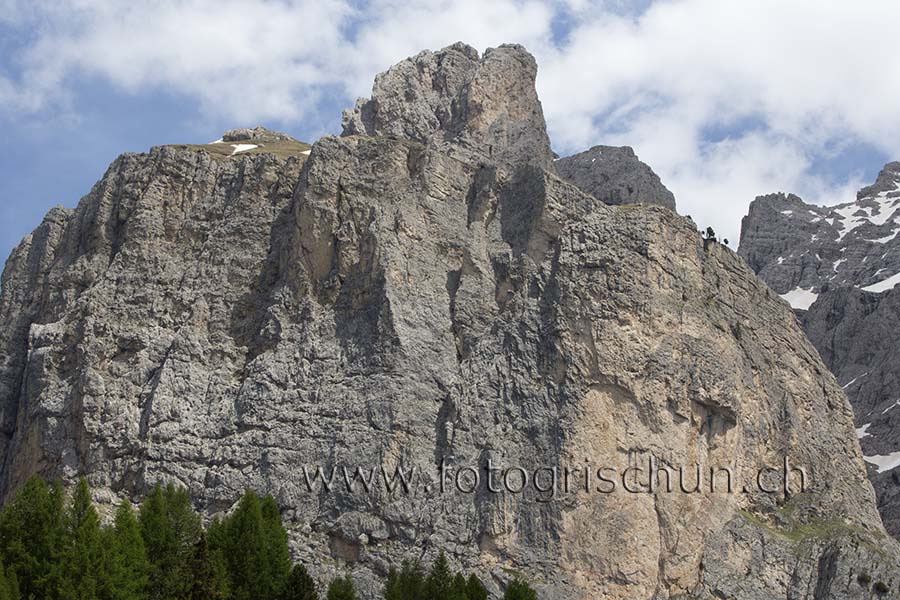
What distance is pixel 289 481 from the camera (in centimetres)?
9112

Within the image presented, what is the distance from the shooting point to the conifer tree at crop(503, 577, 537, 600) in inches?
3182

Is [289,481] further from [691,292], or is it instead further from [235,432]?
[691,292]

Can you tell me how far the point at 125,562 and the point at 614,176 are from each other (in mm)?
90067

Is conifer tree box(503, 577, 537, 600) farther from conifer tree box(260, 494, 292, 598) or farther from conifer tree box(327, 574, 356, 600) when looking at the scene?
conifer tree box(260, 494, 292, 598)

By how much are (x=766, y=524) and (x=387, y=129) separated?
191ft

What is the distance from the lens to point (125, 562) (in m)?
71.7

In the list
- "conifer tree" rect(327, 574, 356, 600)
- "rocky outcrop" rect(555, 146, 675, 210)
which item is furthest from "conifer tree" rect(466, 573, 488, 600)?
"rocky outcrop" rect(555, 146, 675, 210)

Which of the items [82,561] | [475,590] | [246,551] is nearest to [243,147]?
[246,551]

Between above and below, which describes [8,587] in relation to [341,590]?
below

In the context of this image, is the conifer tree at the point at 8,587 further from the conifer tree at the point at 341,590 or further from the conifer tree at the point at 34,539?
the conifer tree at the point at 341,590

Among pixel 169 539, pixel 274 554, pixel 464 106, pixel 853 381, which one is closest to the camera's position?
pixel 169 539

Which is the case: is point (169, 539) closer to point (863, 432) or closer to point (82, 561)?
point (82, 561)

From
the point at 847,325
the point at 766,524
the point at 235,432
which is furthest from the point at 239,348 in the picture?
the point at 847,325

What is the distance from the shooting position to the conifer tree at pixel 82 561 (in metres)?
67.2
